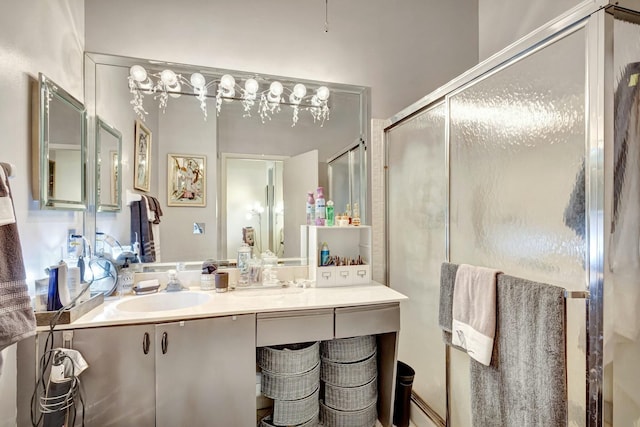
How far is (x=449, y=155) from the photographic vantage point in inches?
62.6

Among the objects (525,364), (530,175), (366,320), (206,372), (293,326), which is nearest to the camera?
(525,364)

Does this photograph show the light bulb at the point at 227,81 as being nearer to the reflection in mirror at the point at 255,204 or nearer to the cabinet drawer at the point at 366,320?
the reflection in mirror at the point at 255,204

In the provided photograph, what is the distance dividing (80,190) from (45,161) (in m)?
0.26

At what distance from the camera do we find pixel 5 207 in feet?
3.13

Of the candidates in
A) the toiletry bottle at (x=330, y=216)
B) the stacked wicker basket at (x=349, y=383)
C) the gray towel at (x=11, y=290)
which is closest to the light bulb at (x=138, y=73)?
the gray towel at (x=11, y=290)

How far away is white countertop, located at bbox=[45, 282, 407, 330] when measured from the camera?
134 centimetres

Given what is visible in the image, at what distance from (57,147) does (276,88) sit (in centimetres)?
120

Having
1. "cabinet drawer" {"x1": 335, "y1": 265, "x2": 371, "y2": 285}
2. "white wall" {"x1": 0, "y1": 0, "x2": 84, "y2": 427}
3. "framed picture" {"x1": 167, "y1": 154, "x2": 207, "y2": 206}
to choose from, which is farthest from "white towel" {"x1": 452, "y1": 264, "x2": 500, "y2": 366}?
"white wall" {"x1": 0, "y1": 0, "x2": 84, "y2": 427}

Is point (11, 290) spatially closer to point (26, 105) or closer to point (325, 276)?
point (26, 105)

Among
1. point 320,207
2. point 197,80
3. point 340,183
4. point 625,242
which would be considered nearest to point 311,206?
point 320,207

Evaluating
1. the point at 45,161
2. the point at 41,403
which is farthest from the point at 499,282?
the point at 45,161

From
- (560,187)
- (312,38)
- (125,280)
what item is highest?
(312,38)

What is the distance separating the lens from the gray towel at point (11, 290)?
942 millimetres

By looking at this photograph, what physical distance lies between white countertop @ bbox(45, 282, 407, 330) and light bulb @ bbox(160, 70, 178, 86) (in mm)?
1235
